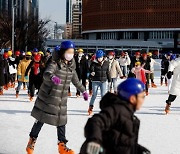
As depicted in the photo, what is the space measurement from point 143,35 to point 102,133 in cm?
8281

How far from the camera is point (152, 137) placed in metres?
6.54

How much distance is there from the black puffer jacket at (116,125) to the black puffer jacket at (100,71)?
6.18 m

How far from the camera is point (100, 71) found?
30.4 ft

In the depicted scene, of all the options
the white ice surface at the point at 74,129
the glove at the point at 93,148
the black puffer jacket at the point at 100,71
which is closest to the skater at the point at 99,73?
the black puffer jacket at the point at 100,71

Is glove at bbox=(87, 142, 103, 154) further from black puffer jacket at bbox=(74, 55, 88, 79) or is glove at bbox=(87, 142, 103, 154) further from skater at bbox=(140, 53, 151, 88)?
skater at bbox=(140, 53, 151, 88)

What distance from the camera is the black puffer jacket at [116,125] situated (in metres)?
2.83

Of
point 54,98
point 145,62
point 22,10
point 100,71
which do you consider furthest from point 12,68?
point 22,10

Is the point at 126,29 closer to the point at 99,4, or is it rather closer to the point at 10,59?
the point at 99,4

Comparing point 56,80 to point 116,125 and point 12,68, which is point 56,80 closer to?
point 116,125

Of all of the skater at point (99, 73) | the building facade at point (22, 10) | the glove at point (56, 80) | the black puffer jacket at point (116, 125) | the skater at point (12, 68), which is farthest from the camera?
the building facade at point (22, 10)

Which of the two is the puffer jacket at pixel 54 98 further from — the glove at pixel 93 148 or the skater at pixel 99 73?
the skater at pixel 99 73

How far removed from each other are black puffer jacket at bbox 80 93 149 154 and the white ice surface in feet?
8.44

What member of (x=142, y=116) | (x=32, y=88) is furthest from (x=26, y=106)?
(x=142, y=116)

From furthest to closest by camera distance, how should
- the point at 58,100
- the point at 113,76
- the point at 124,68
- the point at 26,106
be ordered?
the point at 124,68 → the point at 113,76 → the point at 26,106 → the point at 58,100
